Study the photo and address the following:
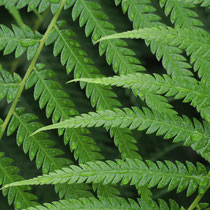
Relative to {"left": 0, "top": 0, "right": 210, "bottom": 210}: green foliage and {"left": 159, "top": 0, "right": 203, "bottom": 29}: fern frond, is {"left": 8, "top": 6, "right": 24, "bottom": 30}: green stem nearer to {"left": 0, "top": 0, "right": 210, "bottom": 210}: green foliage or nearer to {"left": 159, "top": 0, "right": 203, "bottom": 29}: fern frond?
{"left": 0, "top": 0, "right": 210, "bottom": 210}: green foliage

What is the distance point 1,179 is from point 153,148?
0.88 metres

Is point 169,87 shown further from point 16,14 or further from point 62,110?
point 16,14

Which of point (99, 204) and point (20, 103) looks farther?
point (20, 103)

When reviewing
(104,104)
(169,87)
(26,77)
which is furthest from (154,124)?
(26,77)

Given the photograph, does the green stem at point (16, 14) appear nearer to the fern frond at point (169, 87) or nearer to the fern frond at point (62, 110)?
the fern frond at point (62, 110)

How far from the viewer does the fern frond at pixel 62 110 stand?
4.87 ft

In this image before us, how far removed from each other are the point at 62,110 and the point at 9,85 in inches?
10.2

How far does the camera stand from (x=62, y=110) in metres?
1.52

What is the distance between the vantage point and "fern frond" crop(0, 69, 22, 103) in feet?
5.10

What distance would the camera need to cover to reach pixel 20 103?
5.64 ft

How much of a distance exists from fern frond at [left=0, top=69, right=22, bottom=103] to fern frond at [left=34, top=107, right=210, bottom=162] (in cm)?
34

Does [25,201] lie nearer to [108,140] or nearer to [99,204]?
[99,204]

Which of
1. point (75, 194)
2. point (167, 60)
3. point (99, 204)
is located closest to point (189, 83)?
point (167, 60)

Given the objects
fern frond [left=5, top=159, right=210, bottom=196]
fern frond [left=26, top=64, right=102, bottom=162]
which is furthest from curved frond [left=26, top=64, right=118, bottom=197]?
fern frond [left=5, top=159, right=210, bottom=196]
